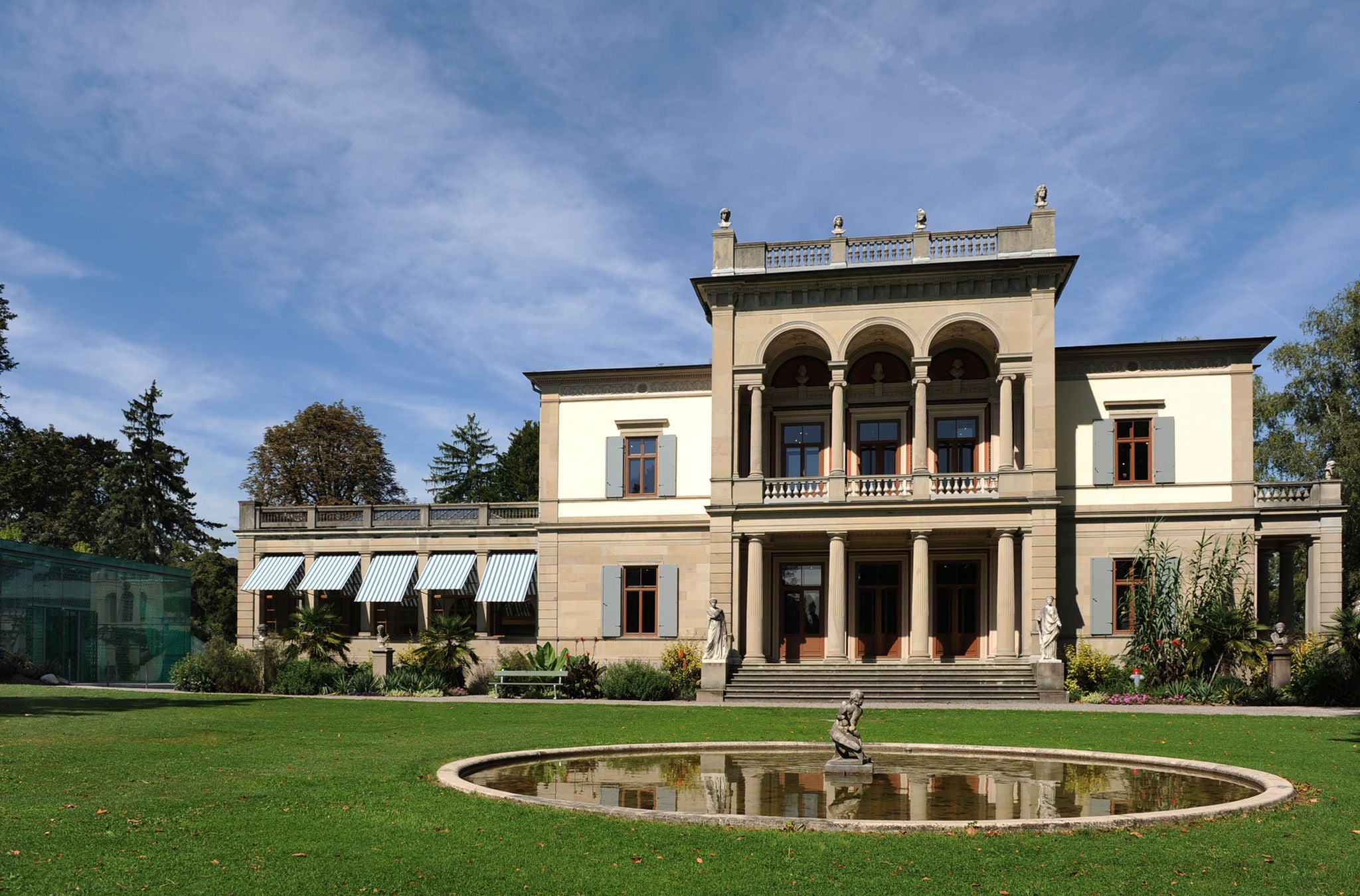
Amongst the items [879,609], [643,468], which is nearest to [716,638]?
[879,609]

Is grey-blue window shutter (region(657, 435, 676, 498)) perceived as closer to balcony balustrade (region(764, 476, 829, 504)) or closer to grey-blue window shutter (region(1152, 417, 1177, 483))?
balcony balustrade (region(764, 476, 829, 504))

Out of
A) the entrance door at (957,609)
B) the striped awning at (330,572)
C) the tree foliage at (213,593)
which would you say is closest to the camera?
the entrance door at (957,609)

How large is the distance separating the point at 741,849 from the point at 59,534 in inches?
2441

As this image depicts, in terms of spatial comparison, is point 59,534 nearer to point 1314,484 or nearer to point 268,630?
point 268,630

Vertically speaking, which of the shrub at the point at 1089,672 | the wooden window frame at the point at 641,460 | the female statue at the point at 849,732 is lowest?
the shrub at the point at 1089,672

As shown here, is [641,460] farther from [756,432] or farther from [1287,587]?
[1287,587]

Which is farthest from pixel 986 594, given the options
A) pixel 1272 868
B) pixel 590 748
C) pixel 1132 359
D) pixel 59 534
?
pixel 59 534

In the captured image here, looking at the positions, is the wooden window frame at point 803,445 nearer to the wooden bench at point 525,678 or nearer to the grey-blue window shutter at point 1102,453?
the grey-blue window shutter at point 1102,453

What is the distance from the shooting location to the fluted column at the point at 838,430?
103 ft

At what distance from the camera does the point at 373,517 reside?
3834cm

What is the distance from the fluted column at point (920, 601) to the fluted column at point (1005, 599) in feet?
6.44

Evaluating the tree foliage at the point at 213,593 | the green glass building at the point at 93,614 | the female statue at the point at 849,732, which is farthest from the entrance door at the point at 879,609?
the tree foliage at the point at 213,593

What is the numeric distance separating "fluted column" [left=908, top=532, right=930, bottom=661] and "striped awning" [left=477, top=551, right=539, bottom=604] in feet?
41.3

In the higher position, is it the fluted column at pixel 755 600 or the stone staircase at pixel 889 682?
the fluted column at pixel 755 600
